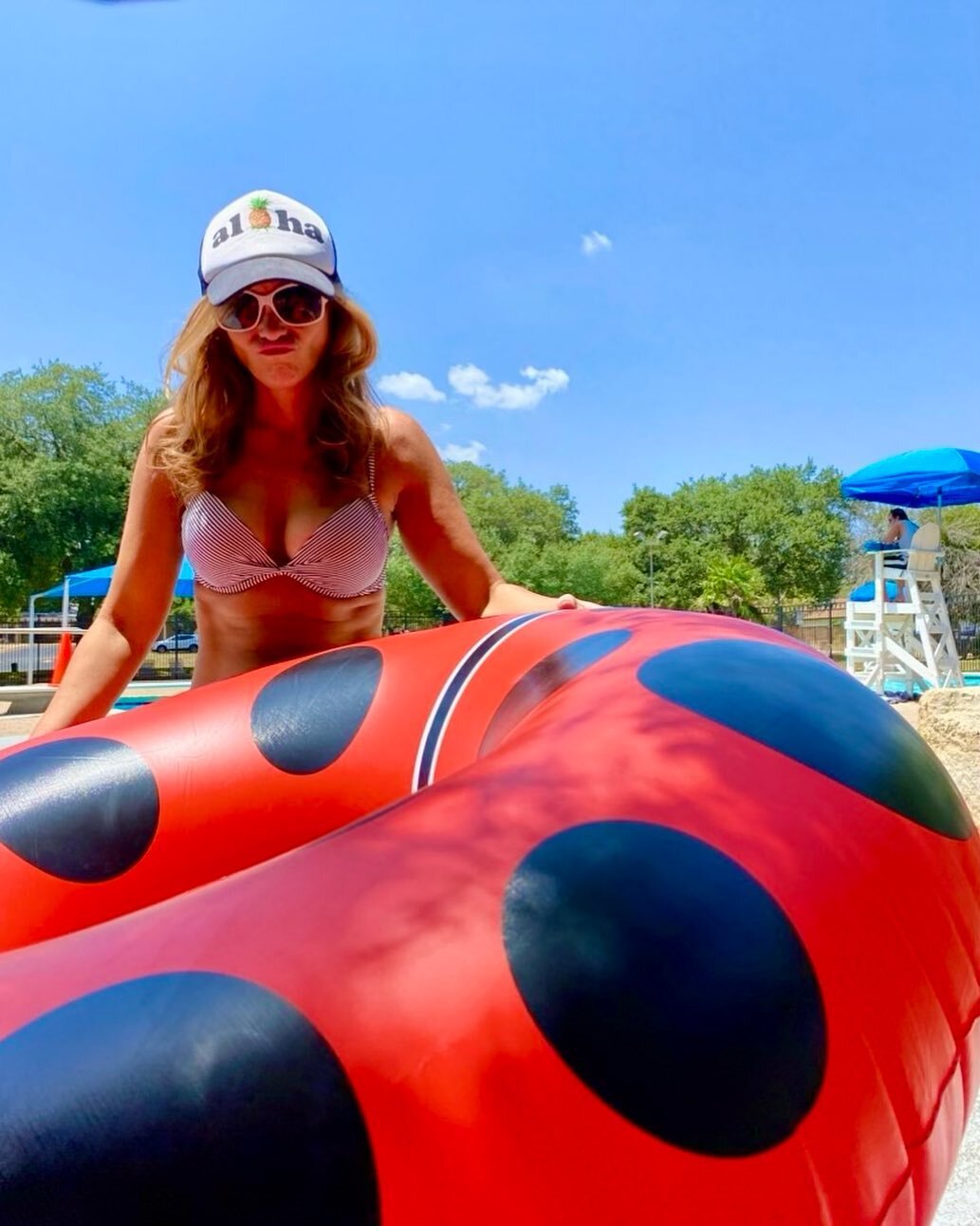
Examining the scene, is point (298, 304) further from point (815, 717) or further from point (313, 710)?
point (815, 717)

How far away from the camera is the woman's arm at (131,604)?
1.74 metres

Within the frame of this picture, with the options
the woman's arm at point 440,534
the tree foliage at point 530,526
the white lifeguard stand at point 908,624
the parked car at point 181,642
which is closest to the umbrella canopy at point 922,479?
the white lifeguard stand at point 908,624

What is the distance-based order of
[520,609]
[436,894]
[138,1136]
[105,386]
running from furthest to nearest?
[105,386] < [520,609] < [436,894] < [138,1136]

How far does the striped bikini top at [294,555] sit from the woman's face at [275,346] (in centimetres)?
20

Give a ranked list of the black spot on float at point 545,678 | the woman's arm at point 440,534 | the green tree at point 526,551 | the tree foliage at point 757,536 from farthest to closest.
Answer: the tree foliage at point 757,536
the green tree at point 526,551
the woman's arm at point 440,534
the black spot on float at point 545,678

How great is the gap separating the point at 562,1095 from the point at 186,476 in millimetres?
1271

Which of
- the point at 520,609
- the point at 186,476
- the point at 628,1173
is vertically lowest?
the point at 628,1173

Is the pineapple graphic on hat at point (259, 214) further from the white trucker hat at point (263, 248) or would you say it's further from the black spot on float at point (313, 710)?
the black spot on float at point (313, 710)

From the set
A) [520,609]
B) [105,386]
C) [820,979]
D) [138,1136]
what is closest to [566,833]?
[820,979]

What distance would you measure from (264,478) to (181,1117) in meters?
1.24

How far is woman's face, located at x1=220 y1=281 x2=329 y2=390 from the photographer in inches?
64.6

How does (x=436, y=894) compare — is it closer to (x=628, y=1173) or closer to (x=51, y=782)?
(x=628, y=1173)

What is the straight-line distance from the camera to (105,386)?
838 inches

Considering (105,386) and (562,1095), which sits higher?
(105,386)
